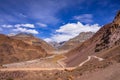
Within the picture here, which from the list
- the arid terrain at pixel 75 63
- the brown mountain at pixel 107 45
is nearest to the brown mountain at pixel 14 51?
the arid terrain at pixel 75 63

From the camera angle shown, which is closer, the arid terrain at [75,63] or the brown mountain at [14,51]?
the arid terrain at [75,63]

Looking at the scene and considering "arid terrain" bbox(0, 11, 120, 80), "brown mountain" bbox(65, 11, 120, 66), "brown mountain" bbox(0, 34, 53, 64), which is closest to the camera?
"arid terrain" bbox(0, 11, 120, 80)

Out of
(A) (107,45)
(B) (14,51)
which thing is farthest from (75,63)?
(B) (14,51)

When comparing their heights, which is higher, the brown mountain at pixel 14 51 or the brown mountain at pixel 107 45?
the brown mountain at pixel 14 51

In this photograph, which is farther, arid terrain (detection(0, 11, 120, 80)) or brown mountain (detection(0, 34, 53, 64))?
brown mountain (detection(0, 34, 53, 64))

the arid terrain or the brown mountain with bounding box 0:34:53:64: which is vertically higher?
the brown mountain with bounding box 0:34:53:64

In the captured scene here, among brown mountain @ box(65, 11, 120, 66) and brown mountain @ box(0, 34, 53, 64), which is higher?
brown mountain @ box(0, 34, 53, 64)

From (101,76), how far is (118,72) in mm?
1882

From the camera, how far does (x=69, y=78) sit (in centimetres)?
2523

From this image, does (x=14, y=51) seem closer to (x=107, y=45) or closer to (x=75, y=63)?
(x=75, y=63)

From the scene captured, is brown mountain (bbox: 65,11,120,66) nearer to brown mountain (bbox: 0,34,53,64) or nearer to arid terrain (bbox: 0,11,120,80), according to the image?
arid terrain (bbox: 0,11,120,80)

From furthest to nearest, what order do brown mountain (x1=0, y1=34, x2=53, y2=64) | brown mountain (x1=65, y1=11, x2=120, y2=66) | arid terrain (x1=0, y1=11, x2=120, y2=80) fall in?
brown mountain (x1=0, y1=34, x2=53, y2=64)
brown mountain (x1=65, y1=11, x2=120, y2=66)
arid terrain (x1=0, y1=11, x2=120, y2=80)

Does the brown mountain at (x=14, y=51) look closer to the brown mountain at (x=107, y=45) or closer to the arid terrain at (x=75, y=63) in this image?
the arid terrain at (x=75, y=63)

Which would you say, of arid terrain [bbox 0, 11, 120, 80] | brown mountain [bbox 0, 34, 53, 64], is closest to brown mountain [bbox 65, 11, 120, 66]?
arid terrain [bbox 0, 11, 120, 80]
